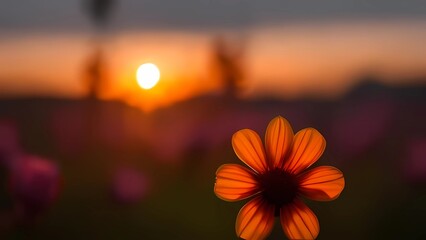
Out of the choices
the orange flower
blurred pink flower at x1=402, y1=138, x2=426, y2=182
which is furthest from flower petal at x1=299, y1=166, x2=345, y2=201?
blurred pink flower at x1=402, y1=138, x2=426, y2=182

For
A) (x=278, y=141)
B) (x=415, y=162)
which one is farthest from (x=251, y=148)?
(x=415, y=162)

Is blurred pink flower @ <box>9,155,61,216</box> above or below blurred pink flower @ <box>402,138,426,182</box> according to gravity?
below

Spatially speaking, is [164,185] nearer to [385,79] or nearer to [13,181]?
[13,181]

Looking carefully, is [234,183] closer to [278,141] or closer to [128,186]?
[278,141]

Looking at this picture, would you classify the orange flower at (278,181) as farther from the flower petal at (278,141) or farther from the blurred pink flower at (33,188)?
the blurred pink flower at (33,188)

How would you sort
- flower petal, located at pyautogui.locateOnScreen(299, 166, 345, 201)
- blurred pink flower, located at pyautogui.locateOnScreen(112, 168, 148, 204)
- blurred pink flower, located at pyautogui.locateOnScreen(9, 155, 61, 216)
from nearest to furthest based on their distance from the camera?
1. flower petal, located at pyautogui.locateOnScreen(299, 166, 345, 201)
2. blurred pink flower, located at pyautogui.locateOnScreen(9, 155, 61, 216)
3. blurred pink flower, located at pyautogui.locateOnScreen(112, 168, 148, 204)

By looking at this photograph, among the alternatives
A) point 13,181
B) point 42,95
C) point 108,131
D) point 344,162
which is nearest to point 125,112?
point 108,131

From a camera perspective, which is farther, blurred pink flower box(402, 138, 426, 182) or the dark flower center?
blurred pink flower box(402, 138, 426, 182)

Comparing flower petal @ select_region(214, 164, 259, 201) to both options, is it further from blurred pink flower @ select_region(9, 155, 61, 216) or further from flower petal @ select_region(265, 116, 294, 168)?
blurred pink flower @ select_region(9, 155, 61, 216)
